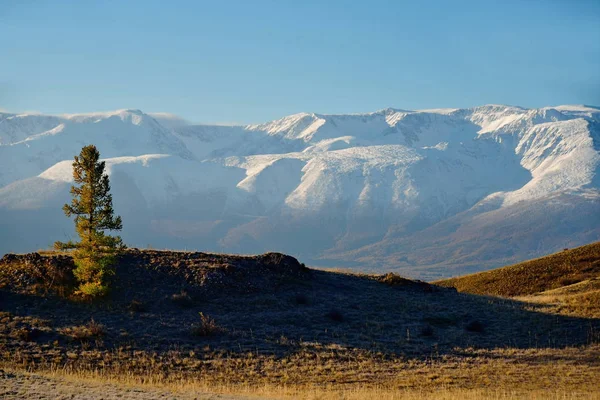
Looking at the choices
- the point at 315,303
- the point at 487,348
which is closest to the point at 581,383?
the point at 487,348

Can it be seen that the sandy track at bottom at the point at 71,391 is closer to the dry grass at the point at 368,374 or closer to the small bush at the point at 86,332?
the dry grass at the point at 368,374

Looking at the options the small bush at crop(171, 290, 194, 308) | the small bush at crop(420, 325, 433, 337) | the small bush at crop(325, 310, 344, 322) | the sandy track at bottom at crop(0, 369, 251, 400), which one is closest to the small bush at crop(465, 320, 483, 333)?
the small bush at crop(420, 325, 433, 337)

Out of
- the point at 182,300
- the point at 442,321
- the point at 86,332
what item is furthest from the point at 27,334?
the point at 442,321

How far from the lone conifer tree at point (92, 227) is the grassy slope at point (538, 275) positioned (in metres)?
38.4

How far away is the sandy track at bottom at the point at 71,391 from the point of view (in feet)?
92.5

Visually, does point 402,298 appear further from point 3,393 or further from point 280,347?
point 3,393

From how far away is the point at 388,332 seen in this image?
148 feet

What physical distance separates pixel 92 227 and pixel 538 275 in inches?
1800

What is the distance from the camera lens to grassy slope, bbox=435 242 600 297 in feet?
226

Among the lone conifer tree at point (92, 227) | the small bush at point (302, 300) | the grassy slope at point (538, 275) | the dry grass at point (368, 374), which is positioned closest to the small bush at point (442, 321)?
the dry grass at point (368, 374)

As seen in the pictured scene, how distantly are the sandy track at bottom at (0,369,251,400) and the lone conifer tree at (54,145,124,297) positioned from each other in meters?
14.3

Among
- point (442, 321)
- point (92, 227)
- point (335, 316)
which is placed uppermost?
point (92, 227)

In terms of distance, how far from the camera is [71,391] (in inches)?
1148

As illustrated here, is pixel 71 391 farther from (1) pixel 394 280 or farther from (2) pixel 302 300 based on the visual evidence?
(1) pixel 394 280
